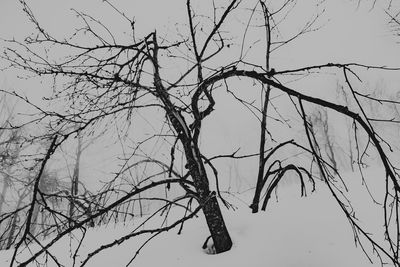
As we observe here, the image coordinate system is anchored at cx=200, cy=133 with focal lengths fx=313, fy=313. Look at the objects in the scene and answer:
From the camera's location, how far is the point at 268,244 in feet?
9.73

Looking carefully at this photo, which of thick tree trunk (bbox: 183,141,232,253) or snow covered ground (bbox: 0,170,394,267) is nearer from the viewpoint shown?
snow covered ground (bbox: 0,170,394,267)

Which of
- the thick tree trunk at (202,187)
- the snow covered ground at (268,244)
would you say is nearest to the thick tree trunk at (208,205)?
the thick tree trunk at (202,187)

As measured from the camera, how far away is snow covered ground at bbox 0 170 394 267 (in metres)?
2.81

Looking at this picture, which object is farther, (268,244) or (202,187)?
(202,187)

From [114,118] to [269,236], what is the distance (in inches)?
73.7

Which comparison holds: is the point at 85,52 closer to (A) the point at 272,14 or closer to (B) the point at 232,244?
(B) the point at 232,244

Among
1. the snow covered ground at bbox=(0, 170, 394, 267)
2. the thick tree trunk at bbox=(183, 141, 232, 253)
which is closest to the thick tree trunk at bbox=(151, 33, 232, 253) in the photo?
the thick tree trunk at bbox=(183, 141, 232, 253)

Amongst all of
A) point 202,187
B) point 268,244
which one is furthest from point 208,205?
point 268,244

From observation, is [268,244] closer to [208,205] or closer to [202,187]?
[208,205]

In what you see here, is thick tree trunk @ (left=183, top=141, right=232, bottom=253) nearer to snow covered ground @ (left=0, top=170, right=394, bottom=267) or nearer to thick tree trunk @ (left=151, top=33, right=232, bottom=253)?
thick tree trunk @ (left=151, top=33, right=232, bottom=253)

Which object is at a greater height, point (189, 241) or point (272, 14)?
point (272, 14)

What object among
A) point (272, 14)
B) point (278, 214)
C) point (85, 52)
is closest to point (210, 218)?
point (278, 214)

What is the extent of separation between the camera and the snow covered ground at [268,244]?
9.22 ft

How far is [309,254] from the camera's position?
2854 millimetres
